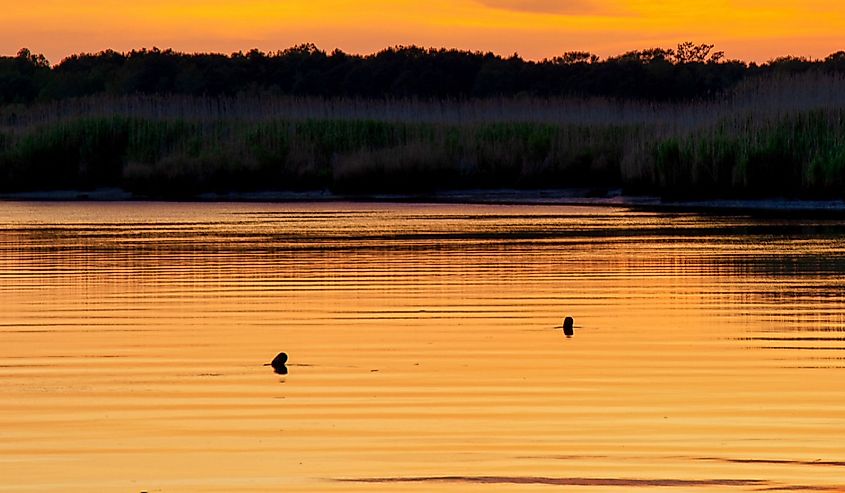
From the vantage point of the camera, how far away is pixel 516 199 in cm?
4094

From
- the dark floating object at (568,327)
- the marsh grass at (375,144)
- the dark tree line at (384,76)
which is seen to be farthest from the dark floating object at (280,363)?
the dark tree line at (384,76)

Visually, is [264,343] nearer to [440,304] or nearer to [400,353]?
[400,353]

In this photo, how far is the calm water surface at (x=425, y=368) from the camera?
8961mm

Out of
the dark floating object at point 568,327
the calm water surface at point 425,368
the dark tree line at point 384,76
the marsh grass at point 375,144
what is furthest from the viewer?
the dark tree line at point 384,76

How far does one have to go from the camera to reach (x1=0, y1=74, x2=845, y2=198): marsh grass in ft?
125

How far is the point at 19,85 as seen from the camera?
8562 centimetres

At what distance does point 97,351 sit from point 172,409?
2.97 meters

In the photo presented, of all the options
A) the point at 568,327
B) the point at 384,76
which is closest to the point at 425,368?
the point at 568,327

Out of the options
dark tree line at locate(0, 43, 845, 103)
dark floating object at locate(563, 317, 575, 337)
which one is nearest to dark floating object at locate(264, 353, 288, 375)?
dark floating object at locate(563, 317, 575, 337)

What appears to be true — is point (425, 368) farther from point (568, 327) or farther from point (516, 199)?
point (516, 199)

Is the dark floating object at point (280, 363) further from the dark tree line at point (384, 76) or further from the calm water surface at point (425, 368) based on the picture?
the dark tree line at point (384, 76)

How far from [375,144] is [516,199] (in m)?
5.44

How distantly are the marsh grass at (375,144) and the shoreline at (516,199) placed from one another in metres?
0.30

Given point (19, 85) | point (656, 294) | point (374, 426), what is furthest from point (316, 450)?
point (19, 85)
